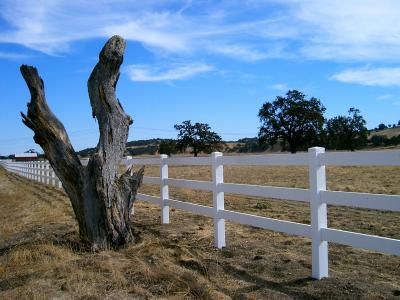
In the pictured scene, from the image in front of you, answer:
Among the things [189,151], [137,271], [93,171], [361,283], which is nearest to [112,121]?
[93,171]

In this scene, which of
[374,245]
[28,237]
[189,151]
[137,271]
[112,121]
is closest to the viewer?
[374,245]

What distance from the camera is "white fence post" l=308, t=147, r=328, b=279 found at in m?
6.23

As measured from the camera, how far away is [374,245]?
553cm

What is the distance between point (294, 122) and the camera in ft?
222

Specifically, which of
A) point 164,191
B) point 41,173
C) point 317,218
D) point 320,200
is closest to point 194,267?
point 317,218

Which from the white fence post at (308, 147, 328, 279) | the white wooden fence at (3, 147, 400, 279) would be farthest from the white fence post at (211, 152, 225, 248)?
the white fence post at (308, 147, 328, 279)

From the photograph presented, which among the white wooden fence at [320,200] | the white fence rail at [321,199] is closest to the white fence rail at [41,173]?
the white wooden fence at [320,200]

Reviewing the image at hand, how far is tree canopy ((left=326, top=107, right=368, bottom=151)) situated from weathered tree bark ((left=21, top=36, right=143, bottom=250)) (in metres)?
65.3

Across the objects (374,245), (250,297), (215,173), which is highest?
(215,173)

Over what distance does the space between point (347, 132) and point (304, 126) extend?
9.17 metres

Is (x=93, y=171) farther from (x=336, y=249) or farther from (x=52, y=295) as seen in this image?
(x=336, y=249)

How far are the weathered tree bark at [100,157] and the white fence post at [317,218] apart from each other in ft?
10.7

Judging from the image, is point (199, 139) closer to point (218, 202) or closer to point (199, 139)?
point (199, 139)

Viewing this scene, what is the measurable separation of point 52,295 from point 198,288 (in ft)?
5.38
